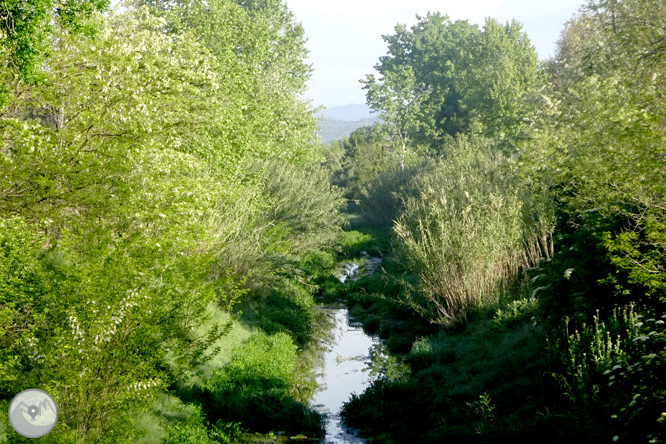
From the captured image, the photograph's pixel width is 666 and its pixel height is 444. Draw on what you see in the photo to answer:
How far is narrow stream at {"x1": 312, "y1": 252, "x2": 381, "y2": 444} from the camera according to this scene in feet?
34.3

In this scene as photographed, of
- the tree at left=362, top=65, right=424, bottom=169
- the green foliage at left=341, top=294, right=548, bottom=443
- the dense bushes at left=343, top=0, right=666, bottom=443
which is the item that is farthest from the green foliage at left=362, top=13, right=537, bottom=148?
the green foliage at left=341, top=294, right=548, bottom=443

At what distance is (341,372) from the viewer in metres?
14.0

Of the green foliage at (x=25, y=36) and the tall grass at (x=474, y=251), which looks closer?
the green foliage at (x=25, y=36)

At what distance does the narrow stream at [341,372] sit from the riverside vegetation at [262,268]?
1.23 ft

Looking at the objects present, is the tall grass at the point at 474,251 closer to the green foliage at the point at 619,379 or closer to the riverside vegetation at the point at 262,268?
the riverside vegetation at the point at 262,268

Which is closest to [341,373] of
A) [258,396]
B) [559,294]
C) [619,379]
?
[258,396]

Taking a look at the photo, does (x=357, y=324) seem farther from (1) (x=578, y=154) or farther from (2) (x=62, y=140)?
(2) (x=62, y=140)

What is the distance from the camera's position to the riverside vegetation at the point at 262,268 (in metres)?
7.25

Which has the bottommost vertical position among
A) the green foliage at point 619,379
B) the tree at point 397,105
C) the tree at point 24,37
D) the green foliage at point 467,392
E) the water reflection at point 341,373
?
the water reflection at point 341,373

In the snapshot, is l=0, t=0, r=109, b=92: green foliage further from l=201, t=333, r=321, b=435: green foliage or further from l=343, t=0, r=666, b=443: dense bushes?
l=343, t=0, r=666, b=443: dense bushes

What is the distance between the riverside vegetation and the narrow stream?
38 centimetres

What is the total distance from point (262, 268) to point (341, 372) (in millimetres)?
4347

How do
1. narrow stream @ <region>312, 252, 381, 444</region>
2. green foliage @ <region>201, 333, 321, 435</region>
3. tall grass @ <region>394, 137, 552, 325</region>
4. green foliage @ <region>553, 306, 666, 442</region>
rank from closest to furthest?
green foliage @ <region>553, 306, 666, 442</region> → green foliage @ <region>201, 333, 321, 435</region> → narrow stream @ <region>312, 252, 381, 444</region> → tall grass @ <region>394, 137, 552, 325</region>

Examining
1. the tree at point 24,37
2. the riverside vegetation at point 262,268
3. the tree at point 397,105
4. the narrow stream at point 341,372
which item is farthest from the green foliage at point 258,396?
the tree at point 397,105
